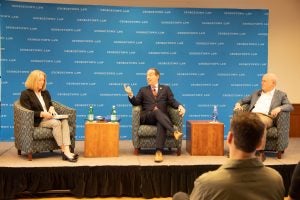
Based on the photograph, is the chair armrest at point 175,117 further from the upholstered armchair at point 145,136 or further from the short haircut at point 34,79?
the short haircut at point 34,79

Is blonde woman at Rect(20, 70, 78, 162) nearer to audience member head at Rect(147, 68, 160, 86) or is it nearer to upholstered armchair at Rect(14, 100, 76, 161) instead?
upholstered armchair at Rect(14, 100, 76, 161)

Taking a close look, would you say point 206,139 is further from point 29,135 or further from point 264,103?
point 29,135

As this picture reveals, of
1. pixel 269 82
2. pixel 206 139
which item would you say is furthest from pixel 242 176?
pixel 269 82

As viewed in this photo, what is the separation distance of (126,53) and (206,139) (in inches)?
81.0

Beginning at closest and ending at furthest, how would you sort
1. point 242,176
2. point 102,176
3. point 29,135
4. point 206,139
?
point 242,176 < point 102,176 < point 29,135 < point 206,139

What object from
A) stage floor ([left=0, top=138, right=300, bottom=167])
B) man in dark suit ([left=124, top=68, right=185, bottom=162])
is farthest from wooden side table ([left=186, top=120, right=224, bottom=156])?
man in dark suit ([left=124, top=68, right=185, bottom=162])

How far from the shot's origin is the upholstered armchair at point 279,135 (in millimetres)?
5266

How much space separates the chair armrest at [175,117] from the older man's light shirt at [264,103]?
997 mm

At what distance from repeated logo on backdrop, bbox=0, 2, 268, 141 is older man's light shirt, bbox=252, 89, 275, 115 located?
1.33m

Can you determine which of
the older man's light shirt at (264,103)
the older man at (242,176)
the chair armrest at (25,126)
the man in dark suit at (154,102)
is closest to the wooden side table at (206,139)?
the man in dark suit at (154,102)

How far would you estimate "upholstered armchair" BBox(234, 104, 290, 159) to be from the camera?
527 centimetres

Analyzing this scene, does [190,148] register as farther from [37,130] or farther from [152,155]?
[37,130]

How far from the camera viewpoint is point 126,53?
22.0 ft

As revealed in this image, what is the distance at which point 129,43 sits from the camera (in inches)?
264
